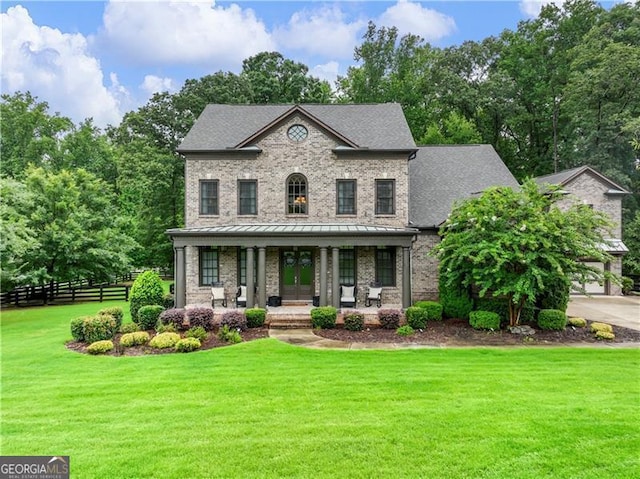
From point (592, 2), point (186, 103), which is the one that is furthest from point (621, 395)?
point (592, 2)

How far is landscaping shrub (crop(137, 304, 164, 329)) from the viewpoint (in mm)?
12703

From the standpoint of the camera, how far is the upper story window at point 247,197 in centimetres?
1675

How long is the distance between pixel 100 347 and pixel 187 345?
2.39 meters

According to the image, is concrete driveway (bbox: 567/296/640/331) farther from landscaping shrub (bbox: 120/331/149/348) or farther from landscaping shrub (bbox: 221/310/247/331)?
landscaping shrub (bbox: 120/331/149/348)

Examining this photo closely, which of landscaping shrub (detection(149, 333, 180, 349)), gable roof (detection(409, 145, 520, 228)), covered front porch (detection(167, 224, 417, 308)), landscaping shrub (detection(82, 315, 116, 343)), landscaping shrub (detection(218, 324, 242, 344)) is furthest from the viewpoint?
gable roof (detection(409, 145, 520, 228))

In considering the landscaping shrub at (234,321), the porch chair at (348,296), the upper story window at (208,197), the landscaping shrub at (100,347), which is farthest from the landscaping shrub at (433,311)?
the landscaping shrub at (100,347)

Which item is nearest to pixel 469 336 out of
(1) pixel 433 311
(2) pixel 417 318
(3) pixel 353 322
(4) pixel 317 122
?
(2) pixel 417 318

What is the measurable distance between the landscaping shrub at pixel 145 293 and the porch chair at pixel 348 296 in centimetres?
742

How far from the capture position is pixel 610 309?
1730cm

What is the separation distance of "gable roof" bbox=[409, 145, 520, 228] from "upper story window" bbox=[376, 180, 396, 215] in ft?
4.50

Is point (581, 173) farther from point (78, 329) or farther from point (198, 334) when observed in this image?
point (78, 329)

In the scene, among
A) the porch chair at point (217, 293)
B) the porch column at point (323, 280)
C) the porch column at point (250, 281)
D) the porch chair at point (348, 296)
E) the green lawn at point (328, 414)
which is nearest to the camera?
the green lawn at point (328, 414)

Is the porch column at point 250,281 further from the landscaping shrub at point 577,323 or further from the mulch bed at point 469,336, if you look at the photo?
the landscaping shrub at point 577,323

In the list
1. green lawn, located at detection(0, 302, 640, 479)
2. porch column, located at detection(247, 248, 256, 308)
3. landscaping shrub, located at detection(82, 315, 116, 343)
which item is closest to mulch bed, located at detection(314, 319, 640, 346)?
green lawn, located at detection(0, 302, 640, 479)
